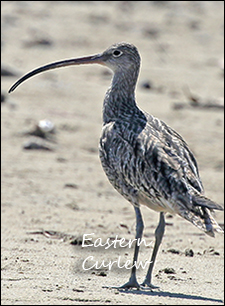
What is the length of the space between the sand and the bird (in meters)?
0.59

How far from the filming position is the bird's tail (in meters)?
5.81

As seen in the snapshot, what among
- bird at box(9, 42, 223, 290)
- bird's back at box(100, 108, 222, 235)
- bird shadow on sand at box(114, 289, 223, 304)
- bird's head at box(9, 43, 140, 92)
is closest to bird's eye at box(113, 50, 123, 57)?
bird's head at box(9, 43, 140, 92)

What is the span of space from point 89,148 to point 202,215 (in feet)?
18.0

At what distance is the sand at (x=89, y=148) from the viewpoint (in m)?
6.52

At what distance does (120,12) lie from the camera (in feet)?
62.3

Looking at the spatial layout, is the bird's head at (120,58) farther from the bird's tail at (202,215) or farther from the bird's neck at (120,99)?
the bird's tail at (202,215)

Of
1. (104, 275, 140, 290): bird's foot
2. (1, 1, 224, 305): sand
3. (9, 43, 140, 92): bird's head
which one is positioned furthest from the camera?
(9, 43, 140, 92): bird's head

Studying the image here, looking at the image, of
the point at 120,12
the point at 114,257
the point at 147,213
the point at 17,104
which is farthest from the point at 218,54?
the point at 114,257

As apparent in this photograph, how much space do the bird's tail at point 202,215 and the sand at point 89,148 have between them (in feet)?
1.87

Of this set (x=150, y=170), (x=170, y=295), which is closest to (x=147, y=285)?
(x=170, y=295)

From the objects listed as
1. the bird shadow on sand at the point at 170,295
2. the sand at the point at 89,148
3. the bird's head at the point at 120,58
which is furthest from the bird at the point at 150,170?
the sand at the point at 89,148

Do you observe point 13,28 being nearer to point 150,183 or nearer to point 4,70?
point 4,70

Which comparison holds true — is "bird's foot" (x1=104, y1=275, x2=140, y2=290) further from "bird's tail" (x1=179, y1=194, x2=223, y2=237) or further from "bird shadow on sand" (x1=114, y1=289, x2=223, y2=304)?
"bird's tail" (x1=179, y1=194, x2=223, y2=237)

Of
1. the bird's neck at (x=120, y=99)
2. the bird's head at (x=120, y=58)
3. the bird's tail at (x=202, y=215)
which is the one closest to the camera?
the bird's tail at (x=202, y=215)
